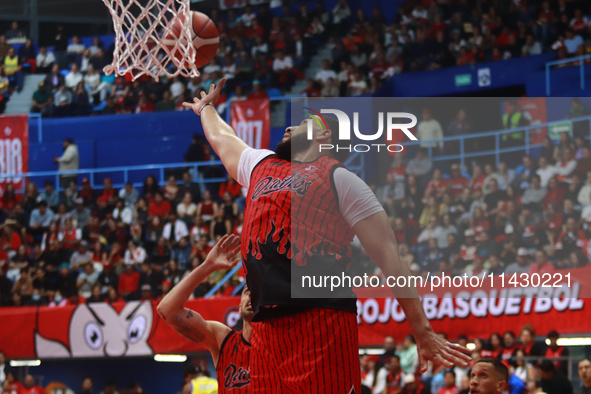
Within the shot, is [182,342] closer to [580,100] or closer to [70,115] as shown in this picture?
[580,100]

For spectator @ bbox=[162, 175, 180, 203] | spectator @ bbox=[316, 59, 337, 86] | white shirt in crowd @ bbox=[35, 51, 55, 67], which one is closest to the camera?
spectator @ bbox=[162, 175, 180, 203]

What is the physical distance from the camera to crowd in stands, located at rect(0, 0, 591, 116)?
17.4 metres

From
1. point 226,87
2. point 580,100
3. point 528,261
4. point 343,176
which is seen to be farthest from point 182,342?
point 343,176

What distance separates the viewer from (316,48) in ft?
66.1

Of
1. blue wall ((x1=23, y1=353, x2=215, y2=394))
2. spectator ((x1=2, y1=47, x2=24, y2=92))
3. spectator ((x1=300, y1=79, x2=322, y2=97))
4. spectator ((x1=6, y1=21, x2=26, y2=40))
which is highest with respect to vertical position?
spectator ((x1=6, y1=21, x2=26, y2=40))

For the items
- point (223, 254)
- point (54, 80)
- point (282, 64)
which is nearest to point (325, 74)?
point (282, 64)

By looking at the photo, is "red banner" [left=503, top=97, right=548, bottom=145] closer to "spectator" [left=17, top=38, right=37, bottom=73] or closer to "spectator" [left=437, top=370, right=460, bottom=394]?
"spectator" [left=437, top=370, right=460, bottom=394]

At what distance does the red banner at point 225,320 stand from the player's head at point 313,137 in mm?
5001

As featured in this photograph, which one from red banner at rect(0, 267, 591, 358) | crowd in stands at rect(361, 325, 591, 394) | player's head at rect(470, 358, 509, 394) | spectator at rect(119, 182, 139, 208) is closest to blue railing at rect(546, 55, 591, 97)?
red banner at rect(0, 267, 591, 358)

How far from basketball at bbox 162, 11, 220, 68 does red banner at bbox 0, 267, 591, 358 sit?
355cm

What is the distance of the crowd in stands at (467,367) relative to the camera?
9.12 m

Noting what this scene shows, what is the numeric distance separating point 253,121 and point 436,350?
1307cm

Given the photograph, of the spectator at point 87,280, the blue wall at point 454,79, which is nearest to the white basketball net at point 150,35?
the spectator at point 87,280

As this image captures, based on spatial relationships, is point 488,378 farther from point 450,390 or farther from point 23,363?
point 23,363
